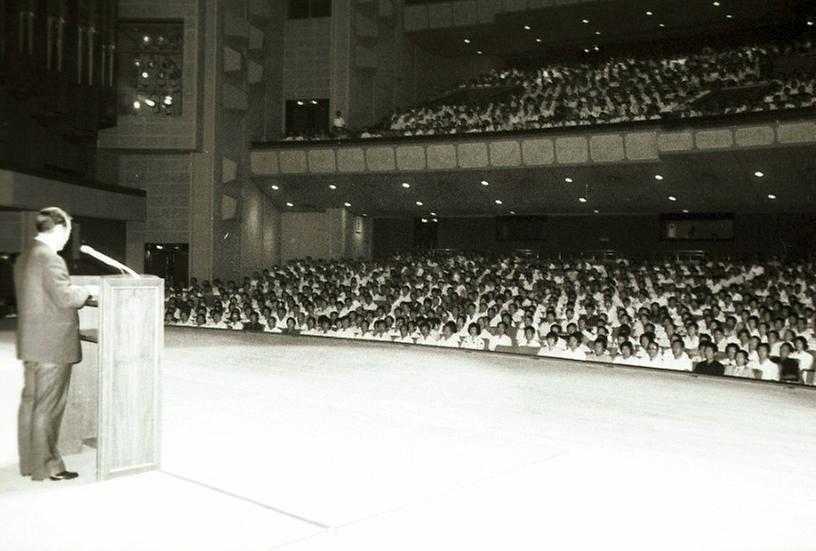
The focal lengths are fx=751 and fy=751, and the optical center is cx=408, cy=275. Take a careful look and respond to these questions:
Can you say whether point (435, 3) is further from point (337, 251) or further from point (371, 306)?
point (371, 306)

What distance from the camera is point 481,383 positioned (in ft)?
16.8

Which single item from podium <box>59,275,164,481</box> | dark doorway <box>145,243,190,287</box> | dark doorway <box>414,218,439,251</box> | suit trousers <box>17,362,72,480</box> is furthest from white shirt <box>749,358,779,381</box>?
dark doorway <box>145,243,190,287</box>

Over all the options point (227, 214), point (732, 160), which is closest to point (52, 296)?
point (732, 160)

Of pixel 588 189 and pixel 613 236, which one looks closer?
pixel 588 189

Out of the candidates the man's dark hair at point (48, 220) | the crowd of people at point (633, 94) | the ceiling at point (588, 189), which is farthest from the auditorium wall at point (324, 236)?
the man's dark hair at point (48, 220)

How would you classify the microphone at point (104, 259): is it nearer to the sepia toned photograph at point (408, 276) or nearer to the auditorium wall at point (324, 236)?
the sepia toned photograph at point (408, 276)

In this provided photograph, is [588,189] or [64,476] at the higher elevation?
[588,189]

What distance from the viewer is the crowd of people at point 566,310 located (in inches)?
255

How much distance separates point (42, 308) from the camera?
2.52m

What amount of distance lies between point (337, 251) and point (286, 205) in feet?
5.34

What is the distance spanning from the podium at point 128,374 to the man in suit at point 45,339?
114mm

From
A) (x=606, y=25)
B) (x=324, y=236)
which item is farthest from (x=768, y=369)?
(x=606, y=25)

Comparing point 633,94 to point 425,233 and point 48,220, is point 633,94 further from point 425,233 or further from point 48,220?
point 48,220

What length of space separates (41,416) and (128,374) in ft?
1.00
